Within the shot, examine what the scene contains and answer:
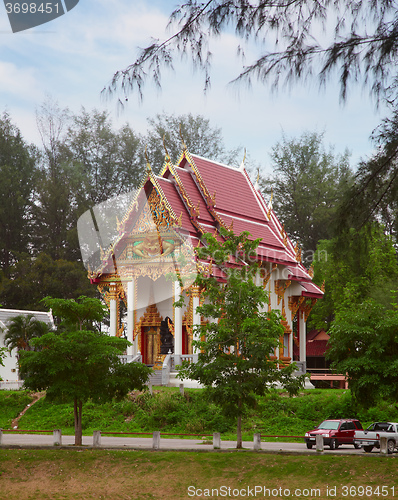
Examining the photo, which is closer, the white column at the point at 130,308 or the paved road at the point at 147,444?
the paved road at the point at 147,444

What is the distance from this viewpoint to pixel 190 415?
1078 inches

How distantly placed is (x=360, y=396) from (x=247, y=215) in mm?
18257

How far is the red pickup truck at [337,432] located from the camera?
2291cm

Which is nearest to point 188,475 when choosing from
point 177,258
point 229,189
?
point 177,258

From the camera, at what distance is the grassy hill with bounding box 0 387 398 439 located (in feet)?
87.8

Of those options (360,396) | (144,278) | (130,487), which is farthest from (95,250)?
(130,487)

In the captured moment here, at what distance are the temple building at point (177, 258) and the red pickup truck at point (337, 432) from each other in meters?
10.2

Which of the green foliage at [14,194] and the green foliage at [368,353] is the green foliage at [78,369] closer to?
the green foliage at [368,353]

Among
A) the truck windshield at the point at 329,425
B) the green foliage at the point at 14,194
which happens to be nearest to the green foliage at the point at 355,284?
the truck windshield at the point at 329,425

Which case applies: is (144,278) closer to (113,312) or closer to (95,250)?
(113,312)

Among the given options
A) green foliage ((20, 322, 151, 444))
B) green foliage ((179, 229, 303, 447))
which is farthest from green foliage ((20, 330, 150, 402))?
green foliage ((179, 229, 303, 447))

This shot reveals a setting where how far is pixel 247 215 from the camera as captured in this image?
4012 cm

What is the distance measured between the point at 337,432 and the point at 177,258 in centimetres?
1320

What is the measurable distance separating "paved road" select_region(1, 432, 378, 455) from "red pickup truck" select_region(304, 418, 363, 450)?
0.31 m
